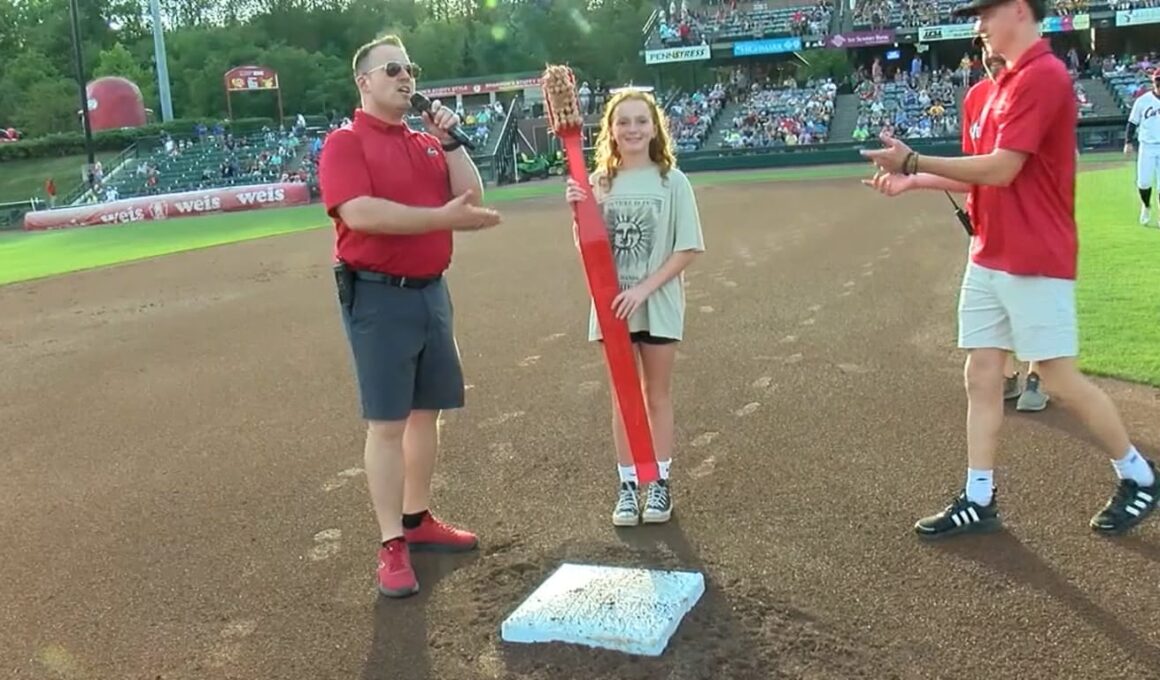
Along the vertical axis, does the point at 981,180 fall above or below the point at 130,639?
above

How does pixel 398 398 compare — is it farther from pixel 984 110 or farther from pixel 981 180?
pixel 984 110

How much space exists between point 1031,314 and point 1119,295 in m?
5.87

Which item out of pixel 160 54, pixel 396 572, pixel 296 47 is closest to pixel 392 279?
pixel 396 572

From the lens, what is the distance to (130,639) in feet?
12.5

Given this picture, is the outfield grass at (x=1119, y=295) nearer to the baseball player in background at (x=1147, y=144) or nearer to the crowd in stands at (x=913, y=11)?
the baseball player in background at (x=1147, y=144)

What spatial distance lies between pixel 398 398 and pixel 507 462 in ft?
5.33

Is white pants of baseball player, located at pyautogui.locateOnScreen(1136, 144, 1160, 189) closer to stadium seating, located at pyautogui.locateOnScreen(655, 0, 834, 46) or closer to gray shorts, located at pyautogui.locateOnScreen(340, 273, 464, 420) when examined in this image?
gray shorts, located at pyautogui.locateOnScreen(340, 273, 464, 420)

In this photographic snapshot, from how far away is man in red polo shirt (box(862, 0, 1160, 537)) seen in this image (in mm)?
3859

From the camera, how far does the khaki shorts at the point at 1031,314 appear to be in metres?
4.02

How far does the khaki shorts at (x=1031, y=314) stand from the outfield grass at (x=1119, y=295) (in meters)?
2.81

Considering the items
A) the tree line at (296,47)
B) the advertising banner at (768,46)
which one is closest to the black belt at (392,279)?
the advertising banner at (768,46)

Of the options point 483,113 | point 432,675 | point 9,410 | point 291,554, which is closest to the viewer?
point 432,675

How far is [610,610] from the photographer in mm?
3561

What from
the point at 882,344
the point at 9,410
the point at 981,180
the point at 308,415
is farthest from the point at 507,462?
the point at 9,410
